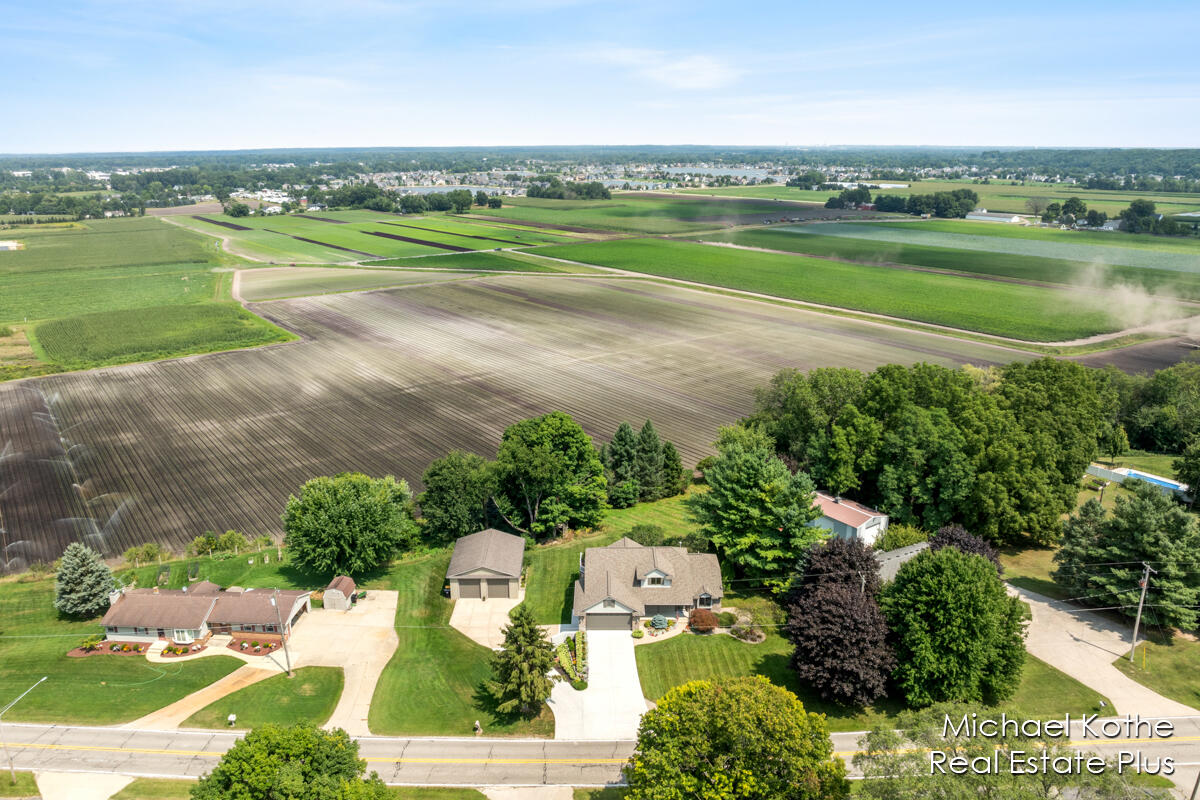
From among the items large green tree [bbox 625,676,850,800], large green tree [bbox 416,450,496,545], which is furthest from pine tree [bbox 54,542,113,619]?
large green tree [bbox 625,676,850,800]

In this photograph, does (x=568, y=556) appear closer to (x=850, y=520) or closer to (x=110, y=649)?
(x=850, y=520)

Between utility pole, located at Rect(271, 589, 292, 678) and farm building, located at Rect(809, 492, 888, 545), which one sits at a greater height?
farm building, located at Rect(809, 492, 888, 545)

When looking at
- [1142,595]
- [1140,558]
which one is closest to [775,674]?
[1142,595]

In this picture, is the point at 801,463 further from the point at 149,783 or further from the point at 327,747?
the point at 149,783

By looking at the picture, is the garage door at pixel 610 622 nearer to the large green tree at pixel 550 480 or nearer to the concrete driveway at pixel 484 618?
the concrete driveway at pixel 484 618

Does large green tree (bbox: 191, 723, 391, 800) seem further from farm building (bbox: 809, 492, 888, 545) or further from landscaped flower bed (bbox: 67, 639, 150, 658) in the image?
farm building (bbox: 809, 492, 888, 545)

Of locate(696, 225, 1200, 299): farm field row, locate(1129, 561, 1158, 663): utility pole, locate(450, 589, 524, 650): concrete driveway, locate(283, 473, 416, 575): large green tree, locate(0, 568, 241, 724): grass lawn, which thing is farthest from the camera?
locate(696, 225, 1200, 299): farm field row
